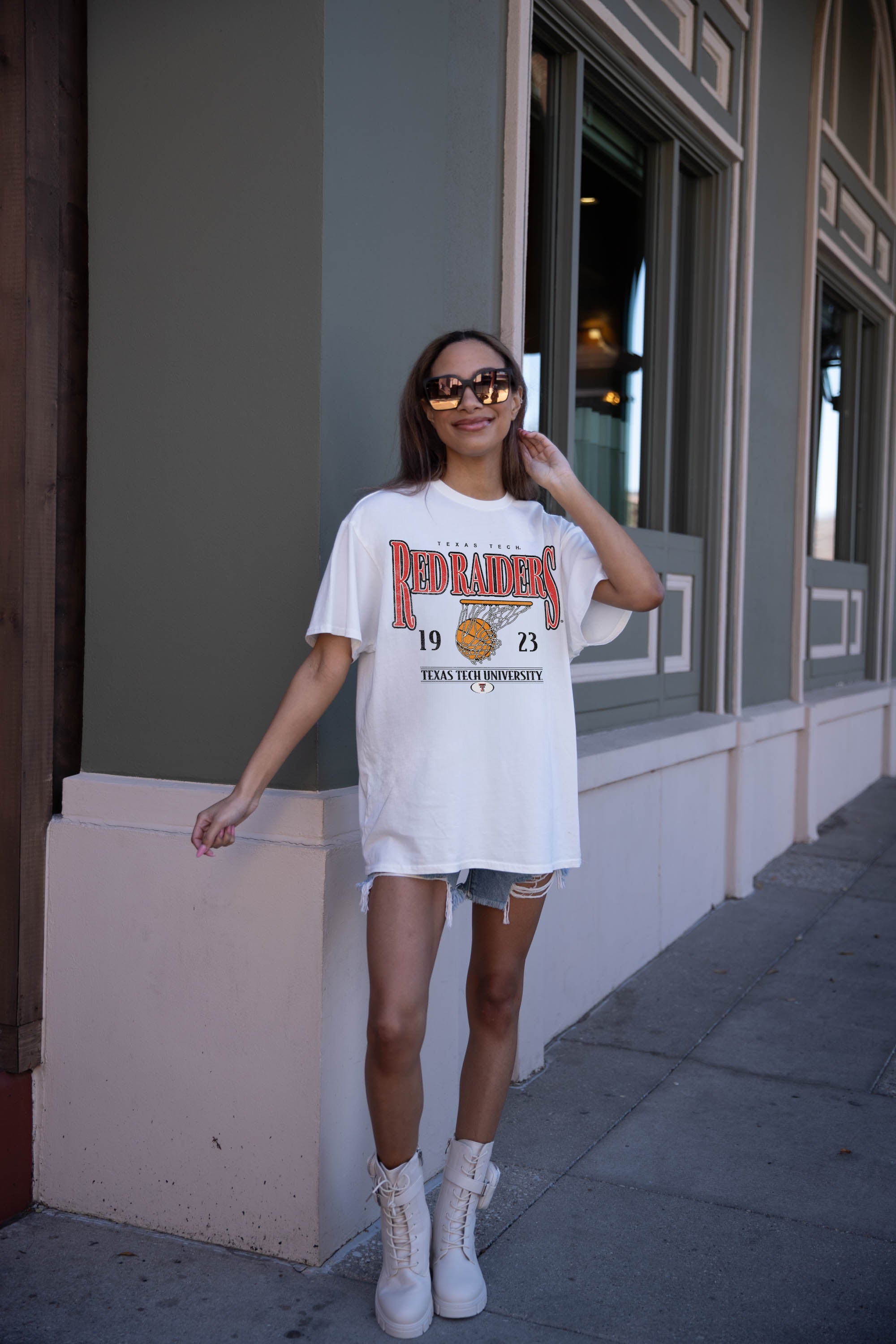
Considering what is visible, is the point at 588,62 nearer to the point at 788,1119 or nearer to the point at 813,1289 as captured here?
the point at 788,1119

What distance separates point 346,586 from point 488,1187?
4.46 feet

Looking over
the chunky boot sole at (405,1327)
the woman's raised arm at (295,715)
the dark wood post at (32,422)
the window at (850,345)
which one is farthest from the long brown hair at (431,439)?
the window at (850,345)

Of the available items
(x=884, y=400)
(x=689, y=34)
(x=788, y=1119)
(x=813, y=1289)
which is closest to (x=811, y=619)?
(x=884, y=400)

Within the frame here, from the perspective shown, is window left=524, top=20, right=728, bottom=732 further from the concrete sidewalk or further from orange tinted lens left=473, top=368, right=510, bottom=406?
orange tinted lens left=473, top=368, right=510, bottom=406

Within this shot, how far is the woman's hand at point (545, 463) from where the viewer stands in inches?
99.2

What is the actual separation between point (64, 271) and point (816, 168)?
5664mm

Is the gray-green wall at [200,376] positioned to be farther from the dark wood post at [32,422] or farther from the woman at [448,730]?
the woman at [448,730]

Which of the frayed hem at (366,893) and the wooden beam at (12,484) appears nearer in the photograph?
the frayed hem at (366,893)

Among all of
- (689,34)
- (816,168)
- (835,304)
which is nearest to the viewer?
(689,34)

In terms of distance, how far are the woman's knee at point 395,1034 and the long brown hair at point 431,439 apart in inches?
42.1

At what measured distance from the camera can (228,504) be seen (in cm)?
289

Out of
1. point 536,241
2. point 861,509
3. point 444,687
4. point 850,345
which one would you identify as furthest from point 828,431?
point 444,687

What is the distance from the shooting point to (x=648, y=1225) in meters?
2.92

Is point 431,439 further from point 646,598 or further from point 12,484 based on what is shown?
point 12,484
